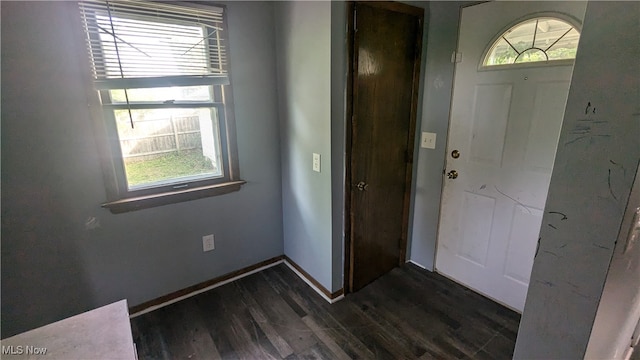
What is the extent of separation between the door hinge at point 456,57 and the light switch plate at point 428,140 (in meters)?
0.52

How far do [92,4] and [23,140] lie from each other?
78 centimetres

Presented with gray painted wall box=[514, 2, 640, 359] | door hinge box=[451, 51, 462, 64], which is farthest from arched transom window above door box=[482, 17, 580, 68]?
gray painted wall box=[514, 2, 640, 359]

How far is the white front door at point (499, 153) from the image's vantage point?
1.68 meters

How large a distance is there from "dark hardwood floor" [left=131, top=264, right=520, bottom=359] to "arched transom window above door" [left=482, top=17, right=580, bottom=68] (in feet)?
5.28

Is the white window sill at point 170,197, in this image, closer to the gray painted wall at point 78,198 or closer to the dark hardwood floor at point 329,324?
the gray painted wall at point 78,198

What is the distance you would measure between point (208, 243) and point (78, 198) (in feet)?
2.72

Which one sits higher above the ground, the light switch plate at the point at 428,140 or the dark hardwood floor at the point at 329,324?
the light switch plate at the point at 428,140

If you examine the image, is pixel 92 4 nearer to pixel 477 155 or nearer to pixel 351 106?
pixel 351 106

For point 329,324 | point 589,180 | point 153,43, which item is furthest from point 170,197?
point 589,180

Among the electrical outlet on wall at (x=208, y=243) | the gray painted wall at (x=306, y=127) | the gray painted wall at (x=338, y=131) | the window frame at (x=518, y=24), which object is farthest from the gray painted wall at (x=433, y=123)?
the electrical outlet on wall at (x=208, y=243)

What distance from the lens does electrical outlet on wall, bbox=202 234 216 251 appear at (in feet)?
7.16

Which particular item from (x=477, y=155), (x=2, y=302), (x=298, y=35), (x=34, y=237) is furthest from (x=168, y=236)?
(x=477, y=155)

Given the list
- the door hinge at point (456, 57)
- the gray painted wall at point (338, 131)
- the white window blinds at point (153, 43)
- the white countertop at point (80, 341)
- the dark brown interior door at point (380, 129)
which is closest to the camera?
the white countertop at point (80, 341)

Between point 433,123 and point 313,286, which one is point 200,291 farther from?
point 433,123
